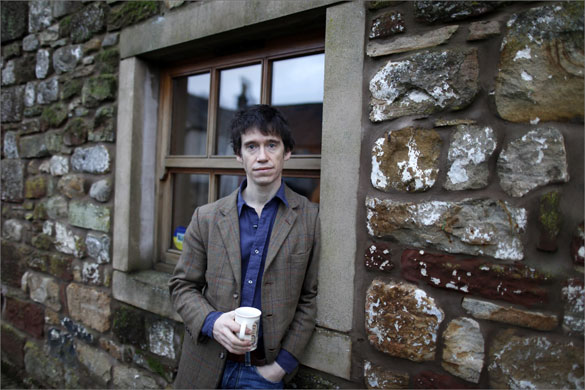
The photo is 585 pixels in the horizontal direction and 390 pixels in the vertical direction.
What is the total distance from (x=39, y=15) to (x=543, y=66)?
3.45 metres

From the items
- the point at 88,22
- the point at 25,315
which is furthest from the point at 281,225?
the point at 25,315

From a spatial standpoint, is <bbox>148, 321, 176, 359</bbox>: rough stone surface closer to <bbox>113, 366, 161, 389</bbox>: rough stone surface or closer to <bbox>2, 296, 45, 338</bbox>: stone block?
<bbox>113, 366, 161, 389</bbox>: rough stone surface

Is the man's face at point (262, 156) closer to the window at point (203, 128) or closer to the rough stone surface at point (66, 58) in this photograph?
the window at point (203, 128)

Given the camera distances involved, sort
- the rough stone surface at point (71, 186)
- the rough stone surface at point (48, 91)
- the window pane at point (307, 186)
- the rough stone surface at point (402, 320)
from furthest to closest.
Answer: the rough stone surface at point (48, 91) → the rough stone surface at point (71, 186) → the window pane at point (307, 186) → the rough stone surface at point (402, 320)

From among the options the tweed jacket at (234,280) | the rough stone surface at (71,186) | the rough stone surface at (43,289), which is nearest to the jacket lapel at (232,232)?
the tweed jacket at (234,280)

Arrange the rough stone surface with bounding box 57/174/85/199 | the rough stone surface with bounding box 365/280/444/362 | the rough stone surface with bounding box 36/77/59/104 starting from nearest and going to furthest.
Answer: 1. the rough stone surface with bounding box 365/280/444/362
2. the rough stone surface with bounding box 57/174/85/199
3. the rough stone surface with bounding box 36/77/59/104

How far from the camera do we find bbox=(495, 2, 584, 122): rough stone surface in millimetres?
1128

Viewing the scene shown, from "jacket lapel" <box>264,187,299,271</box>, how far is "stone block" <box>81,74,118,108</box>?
1.60 m

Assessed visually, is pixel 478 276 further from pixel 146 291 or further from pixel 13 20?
pixel 13 20

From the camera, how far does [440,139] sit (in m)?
1.33

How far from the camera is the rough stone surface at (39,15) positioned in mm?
2812

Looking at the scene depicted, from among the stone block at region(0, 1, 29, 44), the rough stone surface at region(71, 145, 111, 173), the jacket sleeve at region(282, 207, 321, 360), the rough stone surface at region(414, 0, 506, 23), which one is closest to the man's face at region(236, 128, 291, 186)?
the jacket sleeve at region(282, 207, 321, 360)

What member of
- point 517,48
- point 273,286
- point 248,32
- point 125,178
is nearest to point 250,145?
point 273,286

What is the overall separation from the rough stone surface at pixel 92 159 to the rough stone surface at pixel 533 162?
2.33 metres
